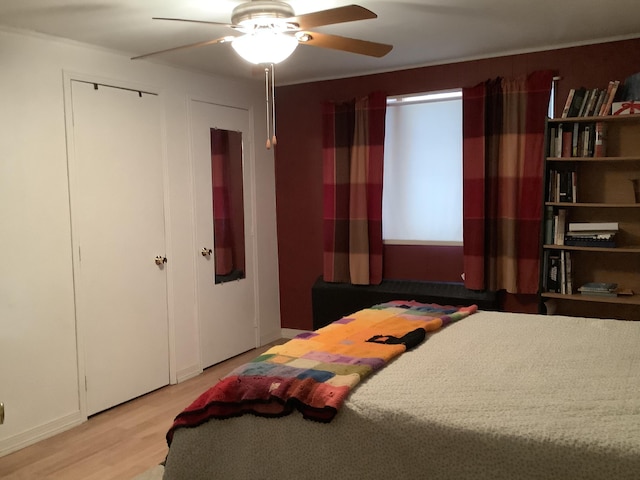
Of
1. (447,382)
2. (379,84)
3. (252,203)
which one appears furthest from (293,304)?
(447,382)

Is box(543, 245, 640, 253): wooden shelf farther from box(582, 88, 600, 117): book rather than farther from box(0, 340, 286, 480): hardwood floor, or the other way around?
box(0, 340, 286, 480): hardwood floor

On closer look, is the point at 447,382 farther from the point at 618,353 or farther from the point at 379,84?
the point at 379,84

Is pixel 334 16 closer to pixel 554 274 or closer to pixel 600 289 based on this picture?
pixel 554 274

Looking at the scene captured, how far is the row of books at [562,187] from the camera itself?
3643mm

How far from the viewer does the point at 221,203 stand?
449 cm

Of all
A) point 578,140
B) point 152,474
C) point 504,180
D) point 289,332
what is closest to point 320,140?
point 504,180

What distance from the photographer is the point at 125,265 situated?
3711 millimetres

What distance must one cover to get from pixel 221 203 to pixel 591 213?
2.70m

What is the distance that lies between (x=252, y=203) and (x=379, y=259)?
1.18m


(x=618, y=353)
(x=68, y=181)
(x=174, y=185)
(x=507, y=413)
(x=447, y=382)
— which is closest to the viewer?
(x=507, y=413)

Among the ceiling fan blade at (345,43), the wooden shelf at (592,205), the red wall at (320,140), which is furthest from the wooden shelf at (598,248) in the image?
the ceiling fan blade at (345,43)

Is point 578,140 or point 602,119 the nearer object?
point 602,119

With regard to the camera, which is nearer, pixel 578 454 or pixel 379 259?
pixel 578 454

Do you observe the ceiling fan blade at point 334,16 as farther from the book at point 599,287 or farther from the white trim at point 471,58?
the book at point 599,287
